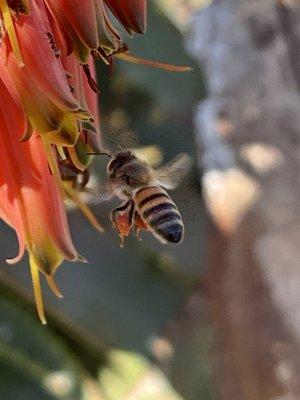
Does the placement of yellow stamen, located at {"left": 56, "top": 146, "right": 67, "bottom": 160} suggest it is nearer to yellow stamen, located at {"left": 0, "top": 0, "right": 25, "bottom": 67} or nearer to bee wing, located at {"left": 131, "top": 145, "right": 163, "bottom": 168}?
yellow stamen, located at {"left": 0, "top": 0, "right": 25, "bottom": 67}

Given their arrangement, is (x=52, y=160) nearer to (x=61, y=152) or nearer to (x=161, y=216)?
(x=61, y=152)

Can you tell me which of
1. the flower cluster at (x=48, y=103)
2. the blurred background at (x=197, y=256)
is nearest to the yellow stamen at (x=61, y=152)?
the flower cluster at (x=48, y=103)

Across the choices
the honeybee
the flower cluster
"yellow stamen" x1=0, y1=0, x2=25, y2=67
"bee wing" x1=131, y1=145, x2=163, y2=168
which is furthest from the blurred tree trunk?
"yellow stamen" x1=0, y1=0, x2=25, y2=67

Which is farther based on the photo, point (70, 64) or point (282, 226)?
point (282, 226)

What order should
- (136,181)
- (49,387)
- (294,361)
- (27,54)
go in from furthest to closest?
(294,361) → (49,387) → (136,181) → (27,54)

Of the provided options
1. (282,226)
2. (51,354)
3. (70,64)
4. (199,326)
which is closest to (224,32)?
(282,226)

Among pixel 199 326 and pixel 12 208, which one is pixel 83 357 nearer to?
pixel 199 326

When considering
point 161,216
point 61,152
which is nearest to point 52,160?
point 61,152
